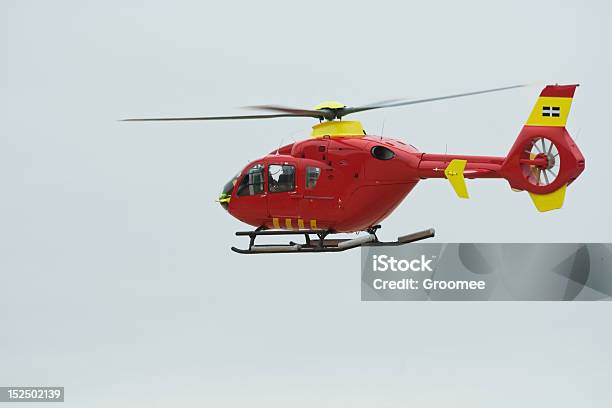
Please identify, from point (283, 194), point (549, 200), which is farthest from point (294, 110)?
point (549, 200)

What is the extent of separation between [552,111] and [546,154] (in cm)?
48

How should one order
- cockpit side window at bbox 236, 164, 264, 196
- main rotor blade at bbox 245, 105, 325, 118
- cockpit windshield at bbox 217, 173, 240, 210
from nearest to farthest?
1. main rotor blade at bbox 245, 105, 325, 118
2. cockpit side window at bbox 236, 164, 264, 196
3. cockpit windshield at bbox 217, 173, 240, 210

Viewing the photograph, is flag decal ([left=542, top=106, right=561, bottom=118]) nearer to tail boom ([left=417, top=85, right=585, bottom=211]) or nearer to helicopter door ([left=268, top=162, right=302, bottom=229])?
tail boom ([left=417, top=85, right=585, bottom=211])

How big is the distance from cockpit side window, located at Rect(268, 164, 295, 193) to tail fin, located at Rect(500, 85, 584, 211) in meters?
2.76

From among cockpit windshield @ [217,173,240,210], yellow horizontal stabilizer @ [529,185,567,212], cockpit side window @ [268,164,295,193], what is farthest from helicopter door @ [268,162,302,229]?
yellow horizontal stabilizer @ [529,185,567,212]

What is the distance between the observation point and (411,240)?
16.9 meters

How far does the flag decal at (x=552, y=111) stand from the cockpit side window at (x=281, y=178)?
128 inches

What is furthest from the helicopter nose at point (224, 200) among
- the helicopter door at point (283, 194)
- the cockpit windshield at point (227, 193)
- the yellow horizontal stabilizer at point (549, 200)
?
the yellow horizontal stabilizer at point (549, 200)

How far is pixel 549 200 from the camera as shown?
1538 centimetres

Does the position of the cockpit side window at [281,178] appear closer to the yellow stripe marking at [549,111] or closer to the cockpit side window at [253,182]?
the cockpit side window at [253,182]

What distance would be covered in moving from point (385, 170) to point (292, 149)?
54.1 inches

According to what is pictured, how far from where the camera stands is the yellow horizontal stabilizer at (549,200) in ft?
50.3

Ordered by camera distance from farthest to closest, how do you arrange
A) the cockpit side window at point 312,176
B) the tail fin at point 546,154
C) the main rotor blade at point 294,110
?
1. the main rotor blade at point 294,110
2. the cockpit side window at point 312,176
3. the tail fin at point 546,154

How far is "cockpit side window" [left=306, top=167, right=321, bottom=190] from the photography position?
664 inches
